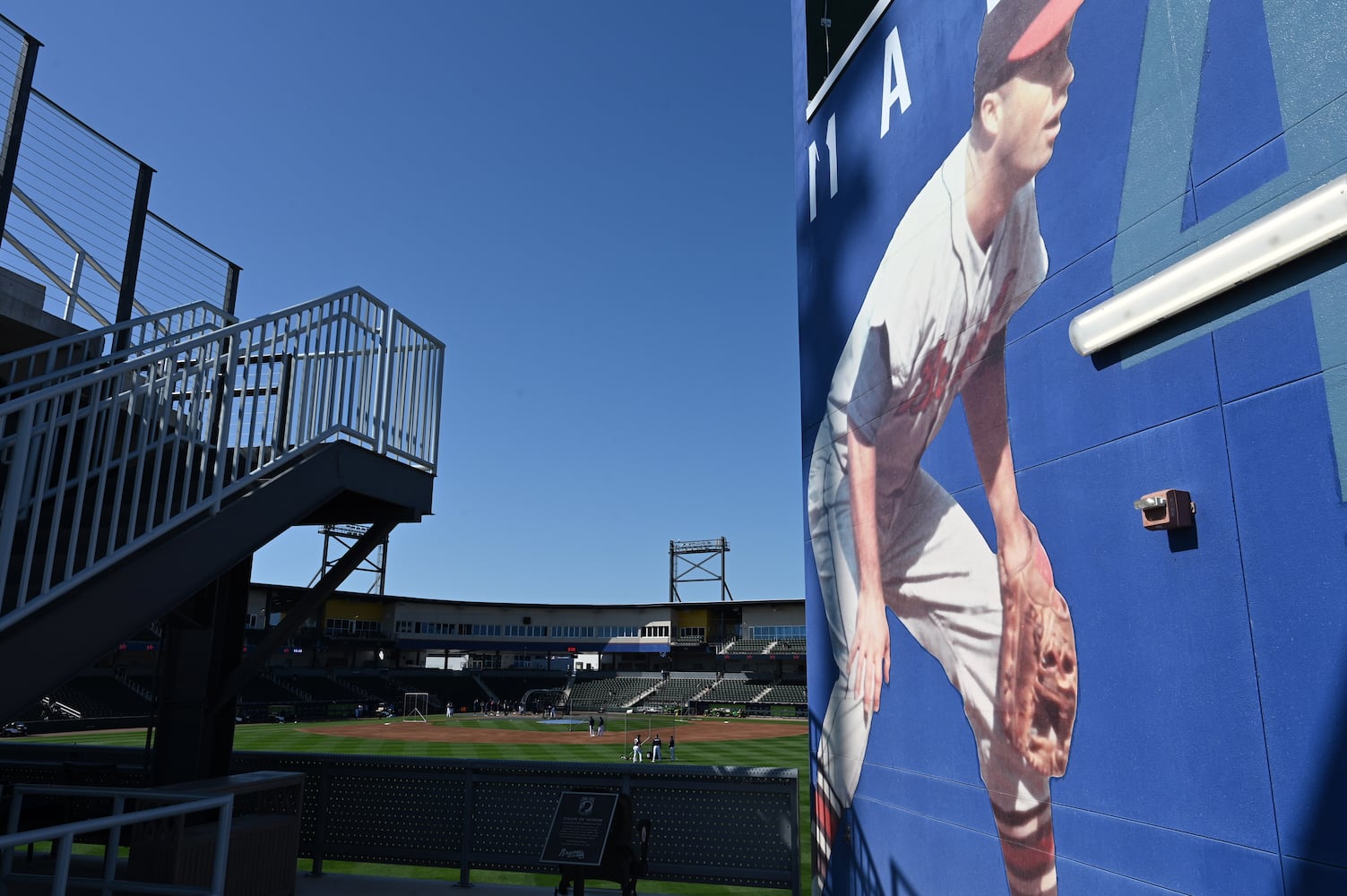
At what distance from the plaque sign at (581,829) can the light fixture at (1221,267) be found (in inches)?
176

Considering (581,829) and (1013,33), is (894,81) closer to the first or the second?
(1013,33)

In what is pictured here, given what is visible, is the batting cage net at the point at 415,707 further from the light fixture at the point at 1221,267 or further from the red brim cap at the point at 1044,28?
the light fixture at the point at 1221,267

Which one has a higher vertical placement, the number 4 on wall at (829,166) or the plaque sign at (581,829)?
the number 4 on wall at (829,166)

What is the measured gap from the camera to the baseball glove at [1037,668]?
14.7ft

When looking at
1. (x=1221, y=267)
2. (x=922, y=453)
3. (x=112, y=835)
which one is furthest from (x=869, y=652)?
(x=112, y=835)

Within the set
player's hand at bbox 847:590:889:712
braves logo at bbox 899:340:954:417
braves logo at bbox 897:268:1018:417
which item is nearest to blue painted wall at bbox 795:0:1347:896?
braves logo at bbox 897:268:1018:417

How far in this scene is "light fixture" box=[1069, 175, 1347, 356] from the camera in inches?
125

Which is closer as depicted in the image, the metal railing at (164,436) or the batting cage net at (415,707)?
the metal railing at (164,436)

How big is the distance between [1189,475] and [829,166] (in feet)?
17.2

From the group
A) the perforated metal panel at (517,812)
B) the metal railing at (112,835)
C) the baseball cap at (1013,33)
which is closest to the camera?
the metal railing at (112,835)

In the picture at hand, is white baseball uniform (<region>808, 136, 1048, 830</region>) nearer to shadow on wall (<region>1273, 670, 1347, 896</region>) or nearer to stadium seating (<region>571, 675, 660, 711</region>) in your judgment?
shadow on wall (<region>1273, 670, 1347, 896</region>)

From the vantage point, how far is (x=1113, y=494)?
168 inches

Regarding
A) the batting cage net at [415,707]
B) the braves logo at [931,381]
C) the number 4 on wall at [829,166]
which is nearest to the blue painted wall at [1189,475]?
the braves logo at [931,381]

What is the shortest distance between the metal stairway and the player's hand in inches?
171
